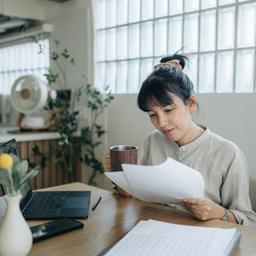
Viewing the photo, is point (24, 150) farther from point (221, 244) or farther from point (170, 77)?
point (221, 244)

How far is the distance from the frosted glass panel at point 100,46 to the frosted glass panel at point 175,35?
2.28ft

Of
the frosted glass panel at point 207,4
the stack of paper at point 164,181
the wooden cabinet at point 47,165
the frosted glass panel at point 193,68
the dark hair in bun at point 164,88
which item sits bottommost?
the wooden cabinet at point 47,165

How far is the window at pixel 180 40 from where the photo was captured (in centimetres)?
182

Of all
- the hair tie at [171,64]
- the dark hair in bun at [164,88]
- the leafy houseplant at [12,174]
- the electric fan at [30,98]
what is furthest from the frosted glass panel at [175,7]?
the leafy houseplant at [12,174]

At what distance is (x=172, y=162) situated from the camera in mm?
922

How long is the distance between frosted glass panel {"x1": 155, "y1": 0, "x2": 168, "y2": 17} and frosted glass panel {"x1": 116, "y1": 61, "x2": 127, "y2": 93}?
0.46 metres

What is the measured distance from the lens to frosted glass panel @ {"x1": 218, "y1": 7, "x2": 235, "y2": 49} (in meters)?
1.85

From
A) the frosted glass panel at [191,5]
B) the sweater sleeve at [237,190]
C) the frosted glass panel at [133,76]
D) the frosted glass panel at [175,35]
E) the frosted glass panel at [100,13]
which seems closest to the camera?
the sweater sleeve at [237,190]

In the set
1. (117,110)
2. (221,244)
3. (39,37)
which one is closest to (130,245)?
(221,244)

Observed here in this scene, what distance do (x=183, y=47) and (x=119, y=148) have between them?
1150 mm

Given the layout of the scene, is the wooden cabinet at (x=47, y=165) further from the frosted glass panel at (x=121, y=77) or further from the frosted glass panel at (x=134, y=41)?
the frosted glass panel at (x=134, y=41)

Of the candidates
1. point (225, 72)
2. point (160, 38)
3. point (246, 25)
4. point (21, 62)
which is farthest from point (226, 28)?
point (21, 62)

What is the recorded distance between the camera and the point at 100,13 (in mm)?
2721

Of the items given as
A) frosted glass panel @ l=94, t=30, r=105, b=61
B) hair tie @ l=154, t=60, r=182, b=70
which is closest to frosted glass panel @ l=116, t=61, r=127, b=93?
frosted glass panel @ l=94, t=30, r=105, b=61
